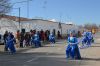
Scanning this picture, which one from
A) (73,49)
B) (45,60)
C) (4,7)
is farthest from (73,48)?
(4,7)

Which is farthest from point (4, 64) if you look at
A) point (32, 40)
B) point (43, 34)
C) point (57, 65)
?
point (43, 34)

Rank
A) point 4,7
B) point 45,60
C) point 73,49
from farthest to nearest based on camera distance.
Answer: point 4,7, point 73,49, point 45,60

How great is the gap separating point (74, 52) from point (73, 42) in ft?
2.05

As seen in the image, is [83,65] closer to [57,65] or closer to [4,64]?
[57,65]

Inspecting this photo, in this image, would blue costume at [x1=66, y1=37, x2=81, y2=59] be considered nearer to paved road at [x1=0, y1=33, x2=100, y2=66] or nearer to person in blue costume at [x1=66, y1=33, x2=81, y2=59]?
person in blue costume at [x1=66, y1=33, x2=81, y2=59]

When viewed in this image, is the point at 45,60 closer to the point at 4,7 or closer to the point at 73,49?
the point at 73,49

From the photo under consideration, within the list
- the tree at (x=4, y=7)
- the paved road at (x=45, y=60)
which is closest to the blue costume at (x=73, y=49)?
the paved road at (x=45, y=60)

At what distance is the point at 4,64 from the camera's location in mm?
20422

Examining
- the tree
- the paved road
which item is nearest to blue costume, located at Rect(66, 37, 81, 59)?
the paved road

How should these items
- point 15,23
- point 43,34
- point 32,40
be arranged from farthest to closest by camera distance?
point 15,23, point 43,34, point 32,40

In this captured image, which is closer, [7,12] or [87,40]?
[87,40]

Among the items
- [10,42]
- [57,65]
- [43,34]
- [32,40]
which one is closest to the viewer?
[57,65]

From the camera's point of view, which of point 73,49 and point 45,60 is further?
point 73,49

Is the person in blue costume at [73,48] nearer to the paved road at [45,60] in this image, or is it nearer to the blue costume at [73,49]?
the blue costume at [73,49]
